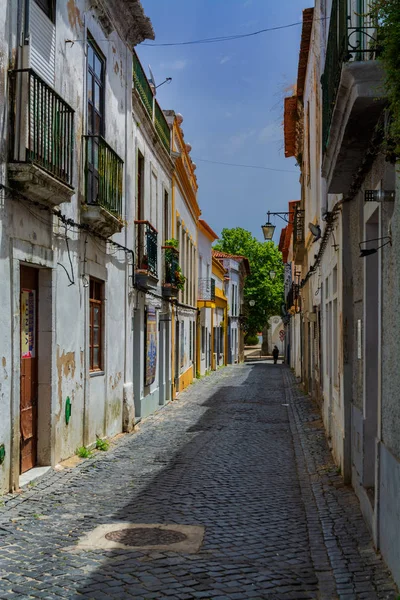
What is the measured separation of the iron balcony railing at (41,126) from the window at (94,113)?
1.20 metres

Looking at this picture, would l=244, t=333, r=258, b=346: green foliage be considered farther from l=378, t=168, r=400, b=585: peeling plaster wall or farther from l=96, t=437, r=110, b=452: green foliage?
l=378, t=168, r=400, b=585: peeling plaster wall

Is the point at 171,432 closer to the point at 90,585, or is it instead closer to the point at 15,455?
the point at 15,455

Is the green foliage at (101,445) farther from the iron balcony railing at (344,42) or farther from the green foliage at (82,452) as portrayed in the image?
the iron balcony railing at (344,42)

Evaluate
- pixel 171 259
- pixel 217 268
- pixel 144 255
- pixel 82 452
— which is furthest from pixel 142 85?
pixel 217 268

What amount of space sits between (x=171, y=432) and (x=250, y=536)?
7.14 meters

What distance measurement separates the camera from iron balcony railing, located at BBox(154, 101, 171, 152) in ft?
57.0

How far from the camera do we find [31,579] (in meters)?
5.10

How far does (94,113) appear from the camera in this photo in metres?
11.0

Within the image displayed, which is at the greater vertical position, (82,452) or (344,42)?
(344,42)

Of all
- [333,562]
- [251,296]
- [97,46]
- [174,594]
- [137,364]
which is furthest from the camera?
[251,296]

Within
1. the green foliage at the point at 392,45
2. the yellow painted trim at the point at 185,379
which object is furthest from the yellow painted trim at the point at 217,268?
the green foliage at the point at 392,45

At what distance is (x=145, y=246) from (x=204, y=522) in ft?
28.2

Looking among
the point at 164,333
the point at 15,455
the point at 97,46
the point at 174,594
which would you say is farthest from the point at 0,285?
the point at 164,333

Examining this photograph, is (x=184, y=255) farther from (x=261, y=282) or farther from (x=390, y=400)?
(x=261, y=282)
